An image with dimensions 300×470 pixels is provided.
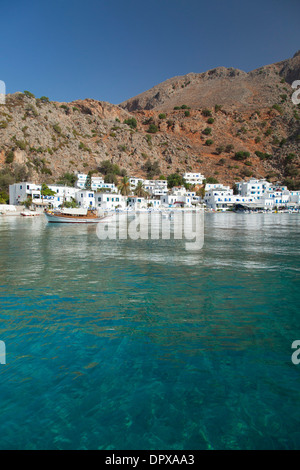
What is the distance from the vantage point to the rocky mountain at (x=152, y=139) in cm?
9549

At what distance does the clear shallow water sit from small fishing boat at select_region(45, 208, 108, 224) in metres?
30.5

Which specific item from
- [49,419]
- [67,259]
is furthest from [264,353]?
[67,259]

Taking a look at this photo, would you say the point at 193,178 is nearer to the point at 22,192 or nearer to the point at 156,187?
the point at 156,187

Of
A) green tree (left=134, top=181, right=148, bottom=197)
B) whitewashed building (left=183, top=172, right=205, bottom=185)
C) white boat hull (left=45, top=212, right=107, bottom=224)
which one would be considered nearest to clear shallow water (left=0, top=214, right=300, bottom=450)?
white boat hull (left=45, top=212, right=107, bottom=224)

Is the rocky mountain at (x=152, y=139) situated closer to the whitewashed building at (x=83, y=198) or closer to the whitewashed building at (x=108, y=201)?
the whitewashed building at (x=83, y=198)

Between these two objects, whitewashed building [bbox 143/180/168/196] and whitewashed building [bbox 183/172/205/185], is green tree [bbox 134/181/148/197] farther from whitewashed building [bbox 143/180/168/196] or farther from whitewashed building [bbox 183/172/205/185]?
whitewashed building [bbox 183/172/205/185]

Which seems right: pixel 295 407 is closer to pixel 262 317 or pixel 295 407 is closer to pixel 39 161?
pixel 262 317

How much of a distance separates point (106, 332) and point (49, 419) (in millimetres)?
3165

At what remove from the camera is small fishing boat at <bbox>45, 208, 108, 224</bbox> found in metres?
43.5

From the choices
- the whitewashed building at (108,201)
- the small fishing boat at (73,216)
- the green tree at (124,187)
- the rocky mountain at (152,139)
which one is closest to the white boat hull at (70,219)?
the small fishing boat at (73,216)

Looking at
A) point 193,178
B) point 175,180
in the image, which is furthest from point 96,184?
point 193,178

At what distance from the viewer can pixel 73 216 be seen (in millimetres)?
44688

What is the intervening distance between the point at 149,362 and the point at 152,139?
443 feet

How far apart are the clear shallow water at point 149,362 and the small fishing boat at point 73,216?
100ft
